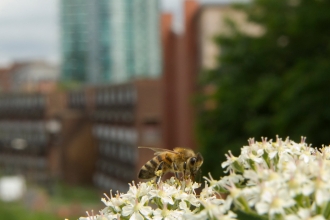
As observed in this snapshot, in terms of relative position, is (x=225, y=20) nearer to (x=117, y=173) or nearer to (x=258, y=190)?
(x=258, y=190)

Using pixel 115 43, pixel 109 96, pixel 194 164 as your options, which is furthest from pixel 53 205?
pixel 115 43

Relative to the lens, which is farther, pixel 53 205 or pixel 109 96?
pixel 109 96

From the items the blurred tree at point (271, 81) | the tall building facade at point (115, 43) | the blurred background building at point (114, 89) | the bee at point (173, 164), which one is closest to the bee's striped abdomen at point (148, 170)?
the bee at point (173, 164)

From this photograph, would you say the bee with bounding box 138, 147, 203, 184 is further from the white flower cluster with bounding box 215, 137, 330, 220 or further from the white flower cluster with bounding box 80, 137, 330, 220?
the white flower cluster with bounding box 215, 137, 330, 220

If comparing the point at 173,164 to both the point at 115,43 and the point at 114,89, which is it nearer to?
the point at 114,89

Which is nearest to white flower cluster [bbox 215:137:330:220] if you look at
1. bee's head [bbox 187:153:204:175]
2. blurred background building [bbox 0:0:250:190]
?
bee's head [bbox 187:153:204:175]

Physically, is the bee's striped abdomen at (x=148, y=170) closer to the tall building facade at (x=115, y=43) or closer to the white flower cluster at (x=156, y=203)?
the white flower cluster at (x=156, y=203)
